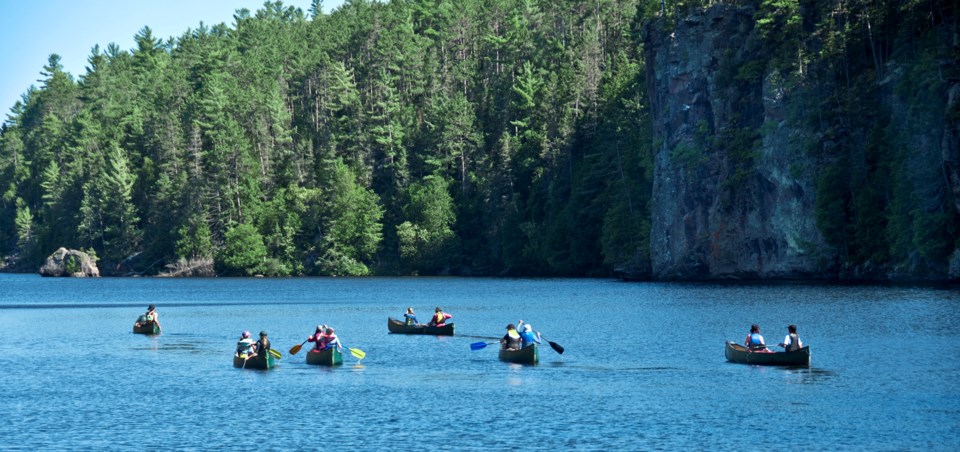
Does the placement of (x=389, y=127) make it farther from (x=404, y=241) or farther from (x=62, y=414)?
(x=62, y=414)

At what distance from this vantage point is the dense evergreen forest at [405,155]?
140 meters

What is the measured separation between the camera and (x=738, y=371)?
164 feet

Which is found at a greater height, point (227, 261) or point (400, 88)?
point (400, 88)

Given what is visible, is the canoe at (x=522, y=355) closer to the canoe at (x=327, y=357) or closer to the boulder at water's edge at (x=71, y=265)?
the canoe at (x=327, y=357)

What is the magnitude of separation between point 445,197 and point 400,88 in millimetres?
29743

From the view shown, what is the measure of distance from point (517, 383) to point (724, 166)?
69.7 metres

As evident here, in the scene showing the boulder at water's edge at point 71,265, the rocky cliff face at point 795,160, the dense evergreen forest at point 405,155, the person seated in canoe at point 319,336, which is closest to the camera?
the person seated in canoe at point 319,336

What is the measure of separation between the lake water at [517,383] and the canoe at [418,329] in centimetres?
83

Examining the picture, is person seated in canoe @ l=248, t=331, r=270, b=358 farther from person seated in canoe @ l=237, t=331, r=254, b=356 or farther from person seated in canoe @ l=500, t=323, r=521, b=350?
person seated in canoe @ l=500, t=323, r=521, b=350

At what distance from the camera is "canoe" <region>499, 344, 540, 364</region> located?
54.2 metres

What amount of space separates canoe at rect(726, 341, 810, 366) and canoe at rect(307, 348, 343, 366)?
1787cm

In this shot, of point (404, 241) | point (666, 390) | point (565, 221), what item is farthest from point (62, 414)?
point (404, 241)

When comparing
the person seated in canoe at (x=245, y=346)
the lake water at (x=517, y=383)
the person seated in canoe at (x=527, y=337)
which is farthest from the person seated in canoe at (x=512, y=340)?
the person seated in canoe at (x=245, y=346)

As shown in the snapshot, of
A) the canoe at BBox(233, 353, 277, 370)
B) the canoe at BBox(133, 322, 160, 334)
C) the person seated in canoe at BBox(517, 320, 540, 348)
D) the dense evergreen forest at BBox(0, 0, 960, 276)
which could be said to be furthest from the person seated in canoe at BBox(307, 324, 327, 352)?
the dense evergreen forest at BBox(0, 0, 960, 276)
